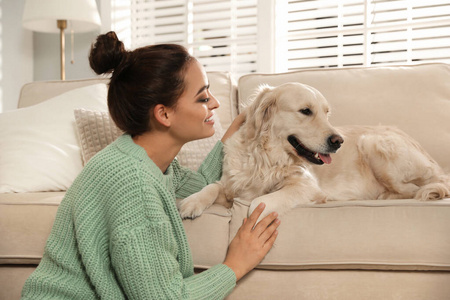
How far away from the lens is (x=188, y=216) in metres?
1.62

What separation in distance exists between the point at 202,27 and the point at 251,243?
267cm

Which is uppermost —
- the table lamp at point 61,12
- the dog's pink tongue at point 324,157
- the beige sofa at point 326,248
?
the table lamp at point 61,12

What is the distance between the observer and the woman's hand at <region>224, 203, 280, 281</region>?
1473 millimetres

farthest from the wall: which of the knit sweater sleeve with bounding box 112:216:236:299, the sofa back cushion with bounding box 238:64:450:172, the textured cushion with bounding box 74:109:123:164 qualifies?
the knit sweater sleeve with bounding box 112:216:236:299

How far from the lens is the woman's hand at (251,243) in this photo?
147 cm

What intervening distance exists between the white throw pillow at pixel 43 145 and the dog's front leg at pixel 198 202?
0.80 metres

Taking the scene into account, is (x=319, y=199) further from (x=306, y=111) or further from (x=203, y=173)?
(x=203, y=173)

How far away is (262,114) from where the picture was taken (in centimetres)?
191

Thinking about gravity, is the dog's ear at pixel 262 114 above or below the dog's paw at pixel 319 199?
above

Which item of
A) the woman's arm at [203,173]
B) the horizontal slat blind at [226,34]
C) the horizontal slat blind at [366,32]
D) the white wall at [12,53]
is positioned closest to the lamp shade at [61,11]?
the white wall at [12,53]

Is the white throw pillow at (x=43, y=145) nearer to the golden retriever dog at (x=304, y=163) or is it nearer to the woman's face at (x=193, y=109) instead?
the golden retriever dog at (x=304, y=163)

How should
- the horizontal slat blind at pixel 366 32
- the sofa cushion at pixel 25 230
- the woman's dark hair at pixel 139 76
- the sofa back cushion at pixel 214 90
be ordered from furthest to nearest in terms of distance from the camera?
the horizontal slat blind at pixel 366 32
the sofa back cushion at pixel 214 90
the sofa cushion at pixel 25 230
the woman's dark hair at pixel 139 76

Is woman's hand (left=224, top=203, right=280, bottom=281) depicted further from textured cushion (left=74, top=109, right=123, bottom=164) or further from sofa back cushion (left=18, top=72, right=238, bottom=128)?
sofa back cushion (left=18, top=72, right=238, bottom=128)

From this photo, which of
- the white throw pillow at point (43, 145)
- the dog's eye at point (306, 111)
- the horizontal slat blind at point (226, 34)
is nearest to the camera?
the dog's eye at point (306, 111)
